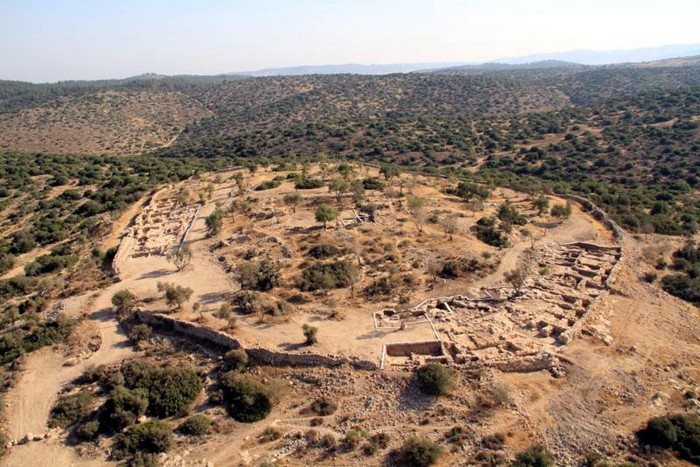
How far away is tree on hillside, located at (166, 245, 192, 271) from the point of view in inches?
1168

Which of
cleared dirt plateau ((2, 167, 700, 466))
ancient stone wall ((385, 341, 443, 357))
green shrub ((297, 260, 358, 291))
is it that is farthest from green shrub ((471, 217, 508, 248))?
ancient stone wall ((385, 341, 443, 357))

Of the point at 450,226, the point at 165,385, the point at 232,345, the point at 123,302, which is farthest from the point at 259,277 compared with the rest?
the point at 450,226

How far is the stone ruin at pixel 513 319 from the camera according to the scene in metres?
20.2

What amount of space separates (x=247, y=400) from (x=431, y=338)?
8811 mm

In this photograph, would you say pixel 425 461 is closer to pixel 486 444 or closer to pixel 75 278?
pixel 486 444

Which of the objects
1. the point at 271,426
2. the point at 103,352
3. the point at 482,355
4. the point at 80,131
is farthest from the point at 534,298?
the point at 80,131

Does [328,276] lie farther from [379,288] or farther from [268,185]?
[268,185]

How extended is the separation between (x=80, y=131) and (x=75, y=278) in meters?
79.8

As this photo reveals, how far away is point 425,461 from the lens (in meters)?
15.4

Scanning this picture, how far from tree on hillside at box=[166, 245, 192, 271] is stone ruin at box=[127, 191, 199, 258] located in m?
1.96

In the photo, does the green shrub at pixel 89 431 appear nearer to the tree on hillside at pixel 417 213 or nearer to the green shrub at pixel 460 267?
the green shrub at pixel 460 267

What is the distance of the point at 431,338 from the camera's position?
2139 centimetres

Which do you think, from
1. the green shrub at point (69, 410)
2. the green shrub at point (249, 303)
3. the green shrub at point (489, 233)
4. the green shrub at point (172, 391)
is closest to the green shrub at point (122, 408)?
the green shrub at point (172, 391)

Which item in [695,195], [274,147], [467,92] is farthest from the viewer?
[467,92]
